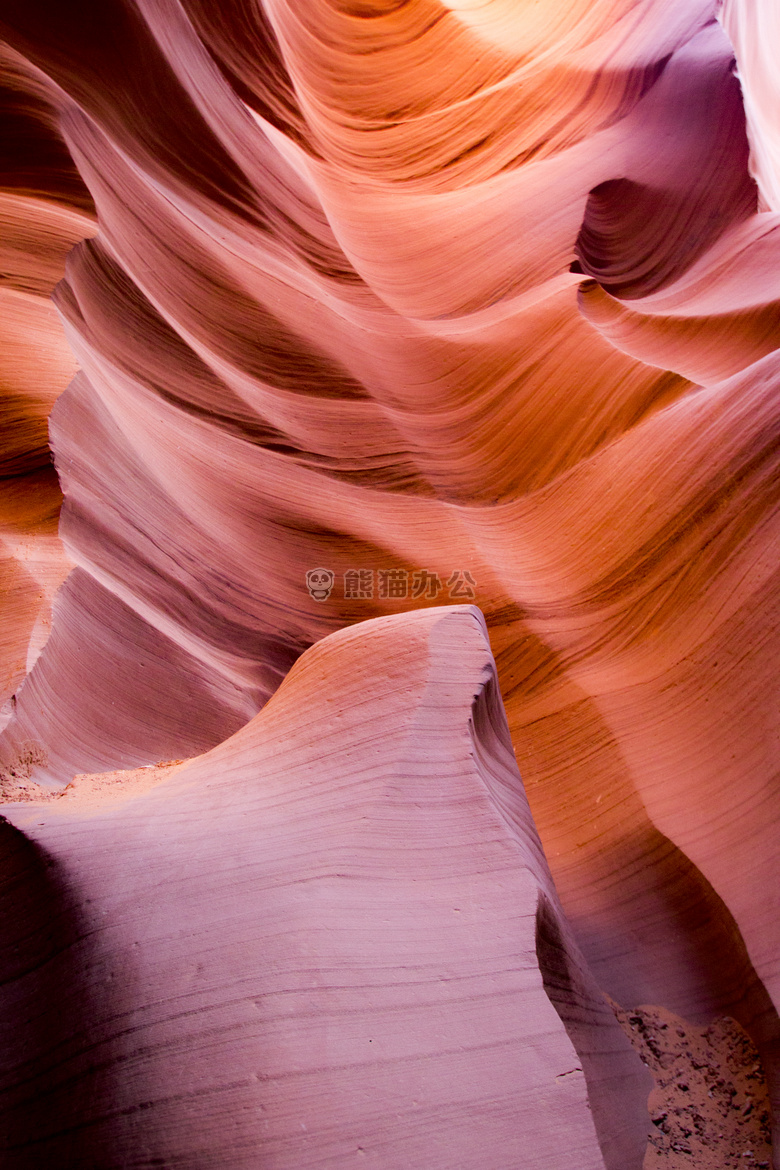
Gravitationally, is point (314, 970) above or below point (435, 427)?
below

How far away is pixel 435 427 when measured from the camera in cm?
318

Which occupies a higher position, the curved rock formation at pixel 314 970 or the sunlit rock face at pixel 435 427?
the sunlit rock face at pixel 435 427

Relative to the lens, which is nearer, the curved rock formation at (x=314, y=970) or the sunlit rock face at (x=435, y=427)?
the curved rock formation at (x=314, y=970)

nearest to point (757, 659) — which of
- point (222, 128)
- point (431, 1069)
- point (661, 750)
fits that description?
point (661, 750)

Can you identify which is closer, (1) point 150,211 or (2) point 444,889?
(2) point 444,889

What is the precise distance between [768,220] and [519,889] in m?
3.32

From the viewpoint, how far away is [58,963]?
4.00ft

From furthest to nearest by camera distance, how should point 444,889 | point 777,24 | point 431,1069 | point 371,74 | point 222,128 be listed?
point 777,24, point 371,74, point 222,128, point 444,889, point 431,1069

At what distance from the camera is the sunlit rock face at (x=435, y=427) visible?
2.00m

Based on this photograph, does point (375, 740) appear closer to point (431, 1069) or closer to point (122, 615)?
point (431, 1069)

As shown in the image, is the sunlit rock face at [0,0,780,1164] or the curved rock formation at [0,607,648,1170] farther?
the sunlit rock face at [0,0,780,1164]

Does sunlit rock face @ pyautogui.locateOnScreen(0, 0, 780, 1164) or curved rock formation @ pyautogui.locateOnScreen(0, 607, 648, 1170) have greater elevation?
sunlit rock face @ pyautogui.locateOnScreen(0, 0, 780, 1164)

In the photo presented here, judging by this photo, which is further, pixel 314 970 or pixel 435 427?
pixel 435 427

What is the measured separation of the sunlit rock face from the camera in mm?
2000
